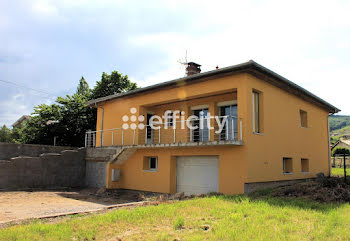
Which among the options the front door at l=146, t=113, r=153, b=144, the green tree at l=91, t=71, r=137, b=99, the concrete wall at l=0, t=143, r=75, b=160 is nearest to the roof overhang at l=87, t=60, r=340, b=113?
the front door at l=146, t=113, r=153, b=144

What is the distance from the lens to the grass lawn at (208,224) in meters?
5.58

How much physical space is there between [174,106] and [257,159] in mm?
5473

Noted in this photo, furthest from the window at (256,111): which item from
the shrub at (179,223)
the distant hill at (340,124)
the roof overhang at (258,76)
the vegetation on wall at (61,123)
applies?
the distant hill at (340,124)

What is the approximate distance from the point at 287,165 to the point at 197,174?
427 centimetres

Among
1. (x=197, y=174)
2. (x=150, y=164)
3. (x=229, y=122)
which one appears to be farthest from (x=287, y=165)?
(x=150, y=164)

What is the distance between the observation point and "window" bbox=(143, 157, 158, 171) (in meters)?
14.7

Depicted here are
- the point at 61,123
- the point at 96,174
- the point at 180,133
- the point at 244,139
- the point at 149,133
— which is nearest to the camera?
the point at 244,139

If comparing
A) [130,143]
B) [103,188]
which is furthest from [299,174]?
[103,188]

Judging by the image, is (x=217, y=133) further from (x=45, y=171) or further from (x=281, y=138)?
(x=45, y=171)

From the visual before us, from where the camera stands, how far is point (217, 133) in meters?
13.4

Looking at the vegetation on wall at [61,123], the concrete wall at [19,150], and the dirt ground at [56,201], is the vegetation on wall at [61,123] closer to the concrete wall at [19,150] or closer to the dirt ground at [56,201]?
the concrete wall at [19,150]

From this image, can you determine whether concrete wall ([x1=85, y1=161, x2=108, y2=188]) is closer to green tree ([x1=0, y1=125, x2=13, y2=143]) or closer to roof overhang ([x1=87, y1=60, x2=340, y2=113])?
roof overhang ([x1=87, y1=60, x2=340, y2=113])

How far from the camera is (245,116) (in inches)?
437

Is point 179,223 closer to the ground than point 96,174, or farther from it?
closer to the ground
